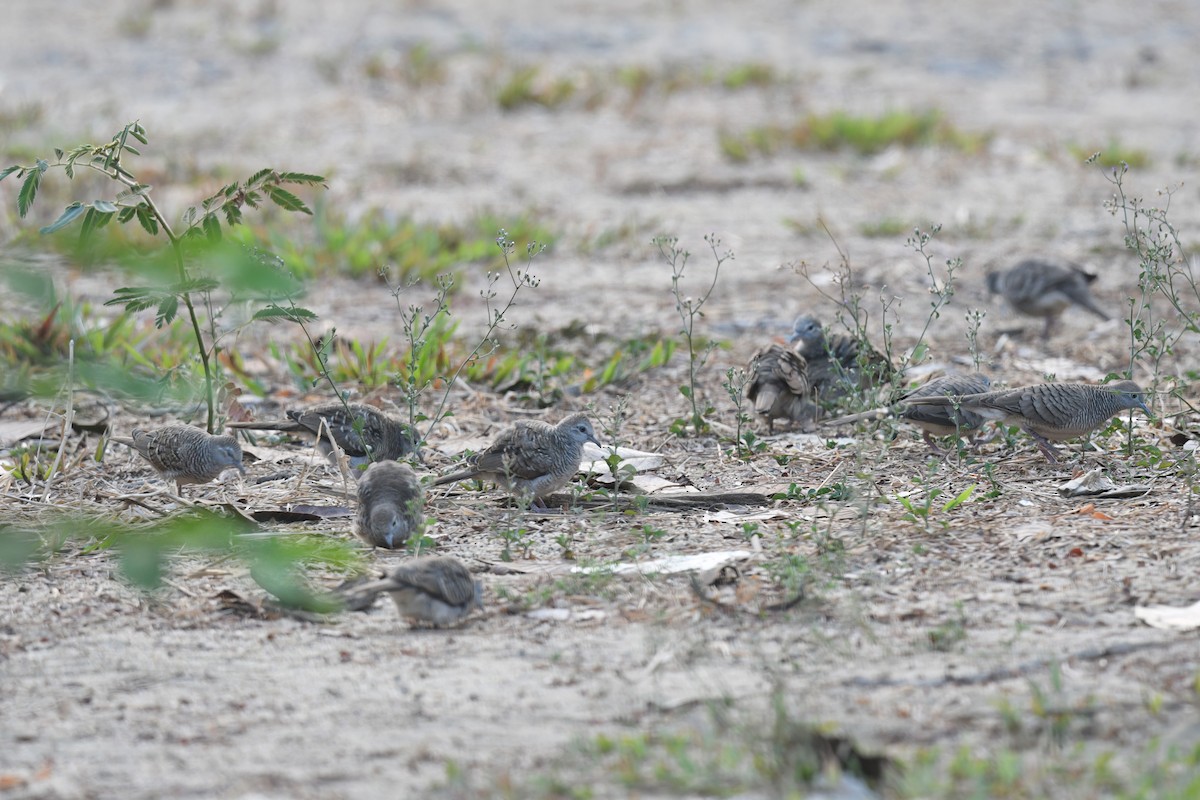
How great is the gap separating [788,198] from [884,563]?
8.55 meters

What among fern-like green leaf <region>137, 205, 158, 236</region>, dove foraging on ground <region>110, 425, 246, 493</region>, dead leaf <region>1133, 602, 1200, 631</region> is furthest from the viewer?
Result: dove foraging on ground <region>110, 425, 246, 493</region>

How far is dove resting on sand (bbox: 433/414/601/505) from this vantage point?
5828mm

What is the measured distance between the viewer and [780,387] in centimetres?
706

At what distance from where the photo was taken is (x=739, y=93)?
17953 millimetres

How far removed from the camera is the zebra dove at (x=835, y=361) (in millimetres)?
6922

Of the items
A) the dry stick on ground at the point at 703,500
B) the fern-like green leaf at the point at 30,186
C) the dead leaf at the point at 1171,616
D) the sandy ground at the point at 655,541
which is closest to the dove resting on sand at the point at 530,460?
the sandy ground at the point at 655,541

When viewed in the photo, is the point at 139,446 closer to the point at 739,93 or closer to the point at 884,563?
the point at 884,563

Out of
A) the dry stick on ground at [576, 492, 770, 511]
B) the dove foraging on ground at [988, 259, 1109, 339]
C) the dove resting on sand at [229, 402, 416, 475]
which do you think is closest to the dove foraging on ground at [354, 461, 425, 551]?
the dove resting on sand at [229, 402, 416, 475]

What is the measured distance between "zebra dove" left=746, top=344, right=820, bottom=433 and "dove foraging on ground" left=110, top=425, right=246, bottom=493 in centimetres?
244

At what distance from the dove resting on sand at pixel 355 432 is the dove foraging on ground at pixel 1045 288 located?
4411 mm

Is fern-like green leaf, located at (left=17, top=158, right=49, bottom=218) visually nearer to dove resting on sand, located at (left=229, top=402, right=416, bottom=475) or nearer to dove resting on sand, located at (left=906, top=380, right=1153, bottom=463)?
dove resting on sand, located at (left=229, top=402, right=416, bottom=475)

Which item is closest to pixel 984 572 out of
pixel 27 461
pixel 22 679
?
pixel 22 679

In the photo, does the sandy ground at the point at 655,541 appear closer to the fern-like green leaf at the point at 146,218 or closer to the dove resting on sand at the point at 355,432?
the dove resting on sand at the point at 355,432

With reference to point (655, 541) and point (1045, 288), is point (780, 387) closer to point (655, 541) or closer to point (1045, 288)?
point (655, 541)
